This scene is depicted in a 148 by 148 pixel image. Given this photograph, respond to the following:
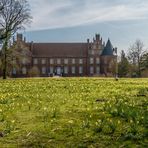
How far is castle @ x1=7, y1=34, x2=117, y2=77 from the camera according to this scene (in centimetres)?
17100

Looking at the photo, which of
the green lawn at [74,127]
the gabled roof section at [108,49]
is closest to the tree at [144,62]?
the gabled roof section at [108,49]

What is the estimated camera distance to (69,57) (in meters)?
174

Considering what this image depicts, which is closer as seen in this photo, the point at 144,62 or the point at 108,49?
the point at 144,62

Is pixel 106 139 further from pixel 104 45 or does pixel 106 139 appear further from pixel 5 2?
pixel 104 45

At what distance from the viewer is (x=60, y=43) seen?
176 m

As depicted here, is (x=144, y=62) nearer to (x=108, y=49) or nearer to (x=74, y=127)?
(x=108, y=49)

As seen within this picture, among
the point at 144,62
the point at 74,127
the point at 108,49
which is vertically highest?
the point at 108,49

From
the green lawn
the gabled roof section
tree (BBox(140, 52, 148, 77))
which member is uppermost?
the gabled roof section

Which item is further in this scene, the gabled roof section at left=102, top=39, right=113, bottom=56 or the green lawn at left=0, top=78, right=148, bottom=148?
the gabled roof section at left=102, top=39, right=113, bottom=56

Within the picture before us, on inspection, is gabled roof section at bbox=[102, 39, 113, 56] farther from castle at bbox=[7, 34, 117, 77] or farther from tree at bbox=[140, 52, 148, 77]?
tree at bbox=[140, 52, 148, 77]

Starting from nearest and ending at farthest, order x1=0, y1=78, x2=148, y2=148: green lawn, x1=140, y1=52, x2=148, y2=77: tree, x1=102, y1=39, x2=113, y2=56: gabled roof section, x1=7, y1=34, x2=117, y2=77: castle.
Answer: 1. x1=0, y1=78, x2=148, y2=148: green lawn
2. x1=140, y1=52, x2=148, y2=77: tree
3. x1=102, y1=39, x2=113, y2=56: gabled roof section
4. x1=7, y1=34, x2=117, y2=77: castle

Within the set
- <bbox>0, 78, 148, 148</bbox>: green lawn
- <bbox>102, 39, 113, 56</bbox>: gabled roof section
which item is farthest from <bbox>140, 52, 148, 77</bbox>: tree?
<bbox>0, 78, 148, 148</bbox>: green lawn

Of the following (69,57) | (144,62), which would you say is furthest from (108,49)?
(144,62)

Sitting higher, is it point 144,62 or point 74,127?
point 144,62
